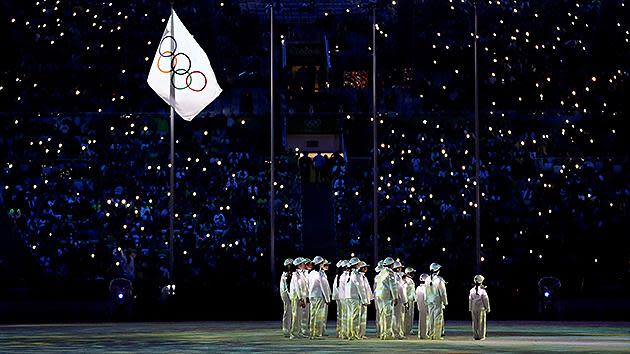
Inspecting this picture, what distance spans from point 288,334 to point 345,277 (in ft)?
6.77

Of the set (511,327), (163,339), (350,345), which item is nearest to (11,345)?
(163,339)

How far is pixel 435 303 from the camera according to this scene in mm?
41906

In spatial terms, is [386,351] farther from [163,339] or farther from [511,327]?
[511,327]

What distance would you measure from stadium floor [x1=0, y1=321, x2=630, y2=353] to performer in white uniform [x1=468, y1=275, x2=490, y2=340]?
0.28m

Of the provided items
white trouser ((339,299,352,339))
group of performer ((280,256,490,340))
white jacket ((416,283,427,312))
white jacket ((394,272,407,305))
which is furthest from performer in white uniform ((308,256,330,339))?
white jacket ((416,283,427,312))

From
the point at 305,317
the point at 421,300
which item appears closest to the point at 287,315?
the point at 305,317

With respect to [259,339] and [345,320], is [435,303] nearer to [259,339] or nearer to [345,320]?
[345,320]

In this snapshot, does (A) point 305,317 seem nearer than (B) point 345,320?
No

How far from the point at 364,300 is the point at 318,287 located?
1122 millimetres

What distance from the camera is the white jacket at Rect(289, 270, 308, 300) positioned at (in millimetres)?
41781

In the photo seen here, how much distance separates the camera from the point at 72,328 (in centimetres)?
4569

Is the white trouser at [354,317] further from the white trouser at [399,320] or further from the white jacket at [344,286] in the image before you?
the white trouser at [399,320]

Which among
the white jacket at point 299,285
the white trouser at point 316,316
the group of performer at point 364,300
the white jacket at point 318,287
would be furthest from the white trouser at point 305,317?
the white jacket at point 318,287

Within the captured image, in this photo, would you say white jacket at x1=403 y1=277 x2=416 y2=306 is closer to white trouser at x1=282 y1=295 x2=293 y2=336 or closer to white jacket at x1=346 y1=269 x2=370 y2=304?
white jacket at x1=346 y1=269 x2=370 y2=304
